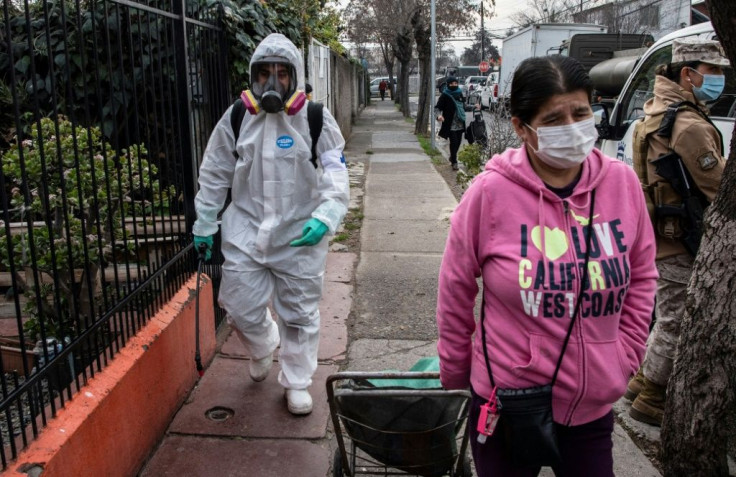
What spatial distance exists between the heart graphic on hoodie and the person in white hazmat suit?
157cm

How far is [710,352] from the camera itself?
2.71m

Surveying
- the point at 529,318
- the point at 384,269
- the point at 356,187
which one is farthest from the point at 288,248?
the point at 356,187

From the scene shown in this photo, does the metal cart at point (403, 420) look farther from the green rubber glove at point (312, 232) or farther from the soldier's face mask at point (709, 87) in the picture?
the soldier's face mask at point (709, 87)

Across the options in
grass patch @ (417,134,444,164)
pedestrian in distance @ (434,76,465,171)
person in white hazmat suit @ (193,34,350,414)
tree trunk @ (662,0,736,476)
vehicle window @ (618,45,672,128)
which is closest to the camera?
tree trunk @ (662,0,736,476)

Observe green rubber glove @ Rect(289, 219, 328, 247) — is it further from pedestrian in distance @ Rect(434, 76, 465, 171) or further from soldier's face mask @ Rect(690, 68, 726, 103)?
pedestrian in distance @ Rect(434, 76, 465, 171)

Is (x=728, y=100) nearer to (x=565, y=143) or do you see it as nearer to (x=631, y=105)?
(x=631, y=105)

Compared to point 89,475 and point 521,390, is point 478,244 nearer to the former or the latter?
point 521,390

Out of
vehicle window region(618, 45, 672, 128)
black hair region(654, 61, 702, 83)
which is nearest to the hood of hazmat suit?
black hair region(654, 61, 702, 83)

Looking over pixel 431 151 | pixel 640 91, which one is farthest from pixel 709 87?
pixel 431 151

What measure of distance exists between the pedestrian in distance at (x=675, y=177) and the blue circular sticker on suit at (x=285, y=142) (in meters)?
1.82

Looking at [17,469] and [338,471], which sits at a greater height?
[17,469]

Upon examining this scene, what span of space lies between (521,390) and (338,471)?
1.00 metres

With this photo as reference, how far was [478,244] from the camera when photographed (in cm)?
193

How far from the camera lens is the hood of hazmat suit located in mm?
3410
